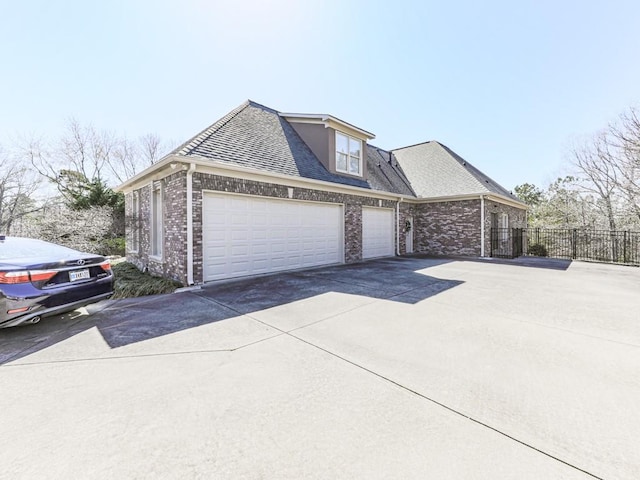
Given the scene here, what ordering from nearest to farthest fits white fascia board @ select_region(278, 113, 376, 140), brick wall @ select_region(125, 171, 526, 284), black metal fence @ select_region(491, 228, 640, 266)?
brick wall @ select_region(125, 171, 526, 284), white fascia board @ select_region(278, 113, 376, 140), black metal fence @ select_region(491, 228, 640, 266)

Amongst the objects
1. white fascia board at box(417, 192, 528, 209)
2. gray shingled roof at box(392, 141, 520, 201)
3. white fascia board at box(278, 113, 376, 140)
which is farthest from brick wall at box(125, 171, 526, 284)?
white fascia board at box(278, 113, 376, 140)

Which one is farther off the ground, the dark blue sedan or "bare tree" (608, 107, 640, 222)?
"bare tree" (608, 107, 640, 222)

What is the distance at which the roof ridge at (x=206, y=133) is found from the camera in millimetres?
7137

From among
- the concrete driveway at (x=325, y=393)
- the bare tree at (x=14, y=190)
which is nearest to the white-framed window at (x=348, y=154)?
the concrete driveway at (x=325, y=393)

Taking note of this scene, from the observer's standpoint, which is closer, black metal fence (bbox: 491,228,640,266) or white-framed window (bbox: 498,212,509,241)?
black metal fence (bbox: 491,228,640,266)

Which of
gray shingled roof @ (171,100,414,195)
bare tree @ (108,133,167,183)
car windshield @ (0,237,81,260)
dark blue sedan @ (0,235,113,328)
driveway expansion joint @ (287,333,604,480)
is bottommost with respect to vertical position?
driveway expansion joint @ (287,333,604,480)

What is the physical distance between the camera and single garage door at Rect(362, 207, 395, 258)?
493 inches

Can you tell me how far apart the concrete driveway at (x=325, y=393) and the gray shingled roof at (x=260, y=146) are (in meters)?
4.57

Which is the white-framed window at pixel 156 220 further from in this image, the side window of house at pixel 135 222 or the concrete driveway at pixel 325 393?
the concrete driveway at pixel 325 393

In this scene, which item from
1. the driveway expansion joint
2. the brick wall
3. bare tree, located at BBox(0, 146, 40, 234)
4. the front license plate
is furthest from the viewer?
bare tree, located at BBox(0, 146, 40, 234)

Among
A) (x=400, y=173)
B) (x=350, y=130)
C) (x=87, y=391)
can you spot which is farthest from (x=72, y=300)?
(x=400, y=173)

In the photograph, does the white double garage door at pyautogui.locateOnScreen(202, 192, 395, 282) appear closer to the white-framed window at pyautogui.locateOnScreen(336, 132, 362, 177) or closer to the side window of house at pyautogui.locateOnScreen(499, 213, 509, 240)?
the white-framed window at pyautogui.locateOnScreen(336, 132, 362, 177)

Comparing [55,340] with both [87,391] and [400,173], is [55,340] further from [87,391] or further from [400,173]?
[400,173]

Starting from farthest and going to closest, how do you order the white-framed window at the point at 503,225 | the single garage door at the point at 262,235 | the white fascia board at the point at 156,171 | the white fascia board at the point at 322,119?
the white-framed window at the point at 503,225
the white fascia board at the point at 322,119
the single garage door at the point at 262,235
the white fascia board at the point at 156,171
